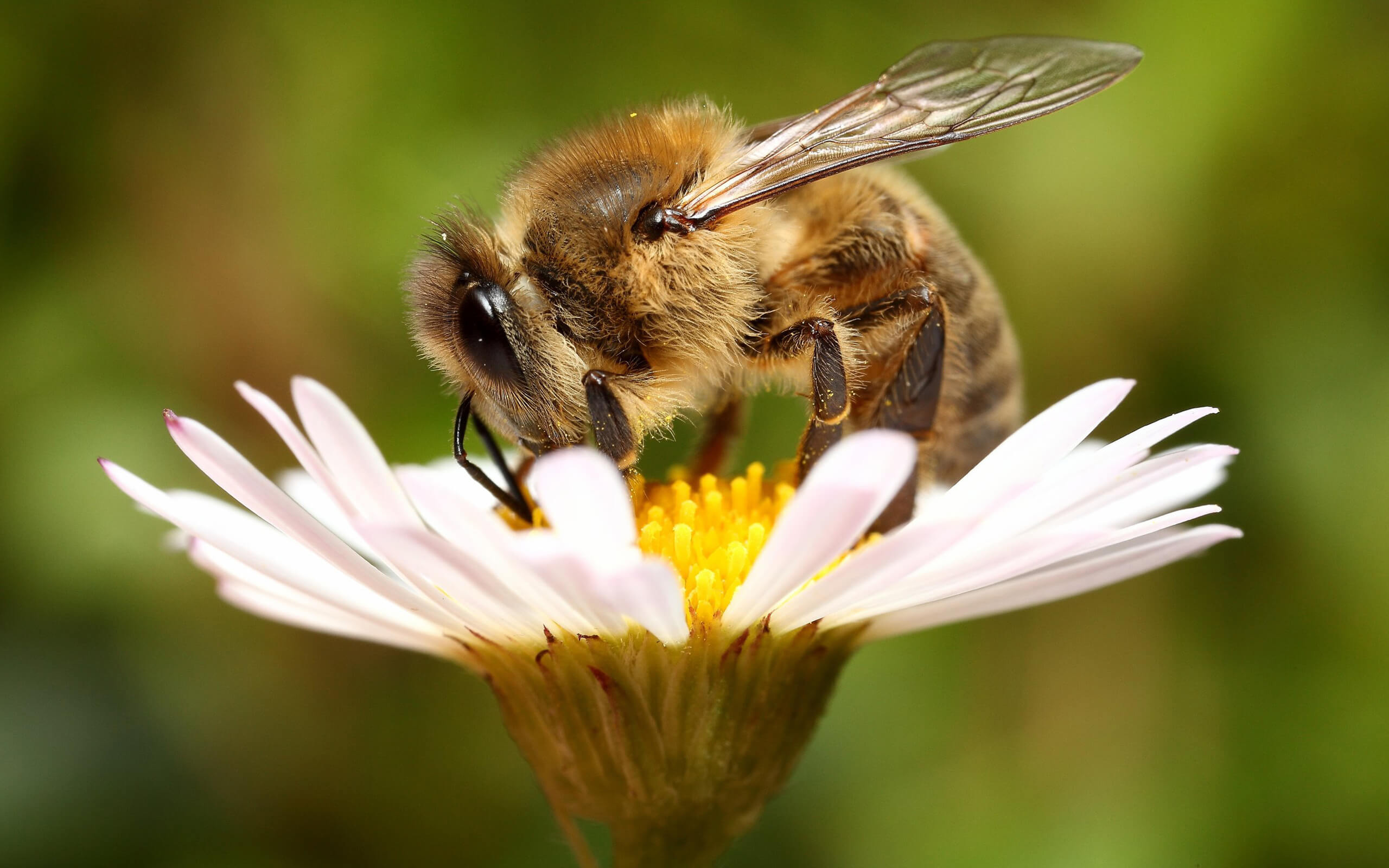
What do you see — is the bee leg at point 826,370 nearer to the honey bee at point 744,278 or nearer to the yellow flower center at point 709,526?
the honey bee at point 744,278

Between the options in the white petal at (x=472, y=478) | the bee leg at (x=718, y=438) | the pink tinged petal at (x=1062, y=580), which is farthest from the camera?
the bee leg at (x=718, y=438)

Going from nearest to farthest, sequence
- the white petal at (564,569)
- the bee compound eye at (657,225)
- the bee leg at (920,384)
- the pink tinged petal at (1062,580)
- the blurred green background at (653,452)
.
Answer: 1. the white petal at (564,569)
2. the pink tinged petal at (1062,580)
3. the bee compound eye at (657,225)
4. the bee leg at (920,384)
5. the blurred green background at (653,452)

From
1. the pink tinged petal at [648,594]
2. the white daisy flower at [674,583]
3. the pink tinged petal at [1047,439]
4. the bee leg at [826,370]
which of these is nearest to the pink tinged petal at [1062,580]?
the white daisy flower at [674,583]

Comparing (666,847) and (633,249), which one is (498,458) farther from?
(666,847)

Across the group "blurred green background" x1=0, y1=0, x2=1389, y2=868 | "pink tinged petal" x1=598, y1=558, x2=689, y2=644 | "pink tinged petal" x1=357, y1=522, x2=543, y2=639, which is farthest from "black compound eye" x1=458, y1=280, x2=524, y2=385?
"blurred green background" x1=0, y1=0, x2=1389, y2=868

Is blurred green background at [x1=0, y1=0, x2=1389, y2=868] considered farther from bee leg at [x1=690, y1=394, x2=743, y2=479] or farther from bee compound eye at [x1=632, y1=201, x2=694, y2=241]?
bee compound eye at [x1=632, y1=201, x2=694, y2=241]

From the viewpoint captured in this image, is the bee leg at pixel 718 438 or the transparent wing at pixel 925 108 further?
the bee leg at pixel 718 438

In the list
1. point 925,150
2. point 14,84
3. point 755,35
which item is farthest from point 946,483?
point 14,84
